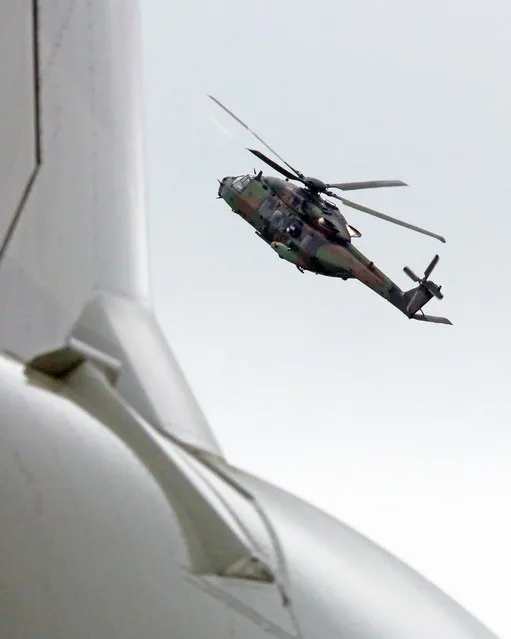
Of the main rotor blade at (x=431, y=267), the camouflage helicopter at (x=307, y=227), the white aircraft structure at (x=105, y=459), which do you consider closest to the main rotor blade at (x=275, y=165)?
the camouflage helicopter at (x=307, y=227)

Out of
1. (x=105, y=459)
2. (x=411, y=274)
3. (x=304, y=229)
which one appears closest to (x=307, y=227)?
(x=304, y=229)

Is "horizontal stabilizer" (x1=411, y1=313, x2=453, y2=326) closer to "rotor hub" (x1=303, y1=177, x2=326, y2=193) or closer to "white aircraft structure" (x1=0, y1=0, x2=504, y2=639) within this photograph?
"rotor hub" (x1=303, y1=177, x2=326, y2=193)

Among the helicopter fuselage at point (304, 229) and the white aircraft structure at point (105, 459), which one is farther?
the helicopter fuselage at point (304, 229)

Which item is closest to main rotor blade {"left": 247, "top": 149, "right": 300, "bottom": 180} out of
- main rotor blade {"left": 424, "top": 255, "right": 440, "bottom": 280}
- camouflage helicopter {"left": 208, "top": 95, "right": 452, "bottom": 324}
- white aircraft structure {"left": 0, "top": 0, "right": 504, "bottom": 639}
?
camouflage helicopter {"left": 208, "top": 95, "right": 452, "bottom": 324}

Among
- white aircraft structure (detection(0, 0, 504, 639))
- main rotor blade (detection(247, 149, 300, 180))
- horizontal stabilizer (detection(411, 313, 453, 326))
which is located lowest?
horizontal stabilizer (detection(411, 313, 453, 326))

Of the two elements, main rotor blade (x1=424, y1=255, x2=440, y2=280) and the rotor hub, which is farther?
main rotor blade (x1=424, y1=255, x2=440, y2=280)

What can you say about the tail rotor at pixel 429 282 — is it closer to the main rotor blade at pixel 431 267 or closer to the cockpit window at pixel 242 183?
the main rotor blade at pixel 431 267

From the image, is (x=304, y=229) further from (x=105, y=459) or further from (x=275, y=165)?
(x=105, y=459)
